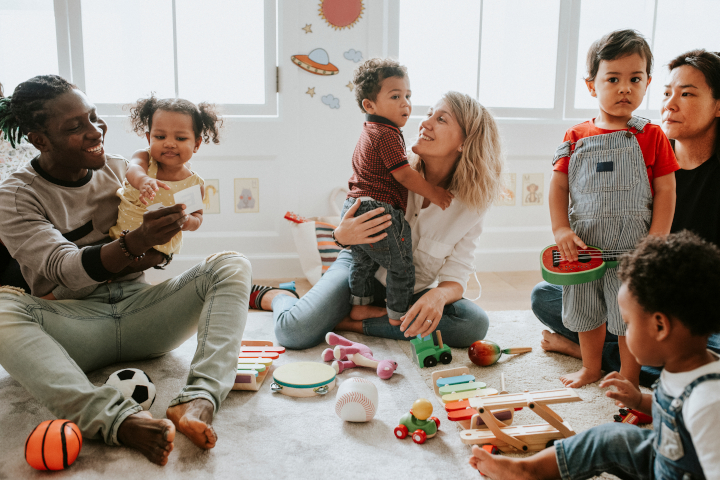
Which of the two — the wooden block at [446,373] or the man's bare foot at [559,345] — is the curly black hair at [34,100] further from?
the man's bare foot at [559,345]

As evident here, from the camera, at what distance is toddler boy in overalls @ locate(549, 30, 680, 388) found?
4.88 ft

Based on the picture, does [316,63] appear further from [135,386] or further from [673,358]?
[673,358]

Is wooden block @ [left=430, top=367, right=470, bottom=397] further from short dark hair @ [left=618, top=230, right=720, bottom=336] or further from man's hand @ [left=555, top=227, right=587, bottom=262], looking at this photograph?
short dark hair @ [left=618, top=230, right=720, bottom=336]

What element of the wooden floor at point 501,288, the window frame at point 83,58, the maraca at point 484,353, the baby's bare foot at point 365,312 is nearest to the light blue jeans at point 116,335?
the baby's bare foot at point 365,312

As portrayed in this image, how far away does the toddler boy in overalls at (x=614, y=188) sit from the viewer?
1486 millimetres

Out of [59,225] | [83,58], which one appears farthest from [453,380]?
[83,58]

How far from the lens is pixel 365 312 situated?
1.99 meters

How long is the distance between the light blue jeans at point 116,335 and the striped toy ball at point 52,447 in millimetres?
71

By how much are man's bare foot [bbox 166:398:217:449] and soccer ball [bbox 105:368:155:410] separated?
137 millimetres

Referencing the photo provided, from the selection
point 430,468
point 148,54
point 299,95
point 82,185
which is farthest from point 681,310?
point 148,54

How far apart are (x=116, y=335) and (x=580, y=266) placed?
4.31 ft

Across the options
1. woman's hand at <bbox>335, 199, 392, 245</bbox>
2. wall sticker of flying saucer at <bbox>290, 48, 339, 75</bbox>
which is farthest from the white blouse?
wall sticker of flying saucer at <bbox>290, 48, 339, 75</bbox>

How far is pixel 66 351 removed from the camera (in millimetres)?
1354

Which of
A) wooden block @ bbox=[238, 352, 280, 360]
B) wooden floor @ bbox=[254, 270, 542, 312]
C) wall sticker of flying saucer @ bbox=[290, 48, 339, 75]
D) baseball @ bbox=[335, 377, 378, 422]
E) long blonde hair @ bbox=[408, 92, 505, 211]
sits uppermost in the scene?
wall sticker of flying saucer @ bbox=[290, 48, 339, 75]
